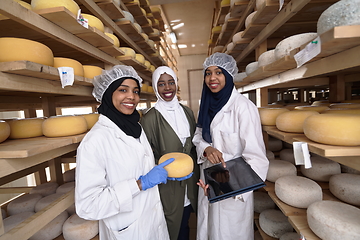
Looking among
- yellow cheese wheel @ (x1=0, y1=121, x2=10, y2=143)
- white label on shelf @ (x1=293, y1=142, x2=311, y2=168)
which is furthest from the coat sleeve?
white label on shelf @ (x1=293, y1=142, x2=311, y2=168)

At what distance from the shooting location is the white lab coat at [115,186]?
3.19 ft

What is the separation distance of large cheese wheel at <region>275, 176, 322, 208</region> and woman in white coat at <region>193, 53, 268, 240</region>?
15cm

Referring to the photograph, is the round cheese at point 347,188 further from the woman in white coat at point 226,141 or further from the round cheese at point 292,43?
the round cheese at point 292,43

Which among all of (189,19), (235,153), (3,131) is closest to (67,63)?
(3,131)

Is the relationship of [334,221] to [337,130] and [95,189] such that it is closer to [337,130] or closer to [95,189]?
[337,130]

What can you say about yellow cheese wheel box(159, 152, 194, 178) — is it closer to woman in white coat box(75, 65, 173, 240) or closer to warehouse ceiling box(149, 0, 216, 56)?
woman in white coat box(75, 65, 173, 240)

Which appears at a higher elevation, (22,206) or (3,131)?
(3,131)

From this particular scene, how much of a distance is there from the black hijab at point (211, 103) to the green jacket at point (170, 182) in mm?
263

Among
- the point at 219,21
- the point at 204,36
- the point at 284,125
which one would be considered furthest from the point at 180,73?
the point at 284,125

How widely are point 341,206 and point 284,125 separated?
1.73 ft

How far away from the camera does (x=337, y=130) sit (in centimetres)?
79

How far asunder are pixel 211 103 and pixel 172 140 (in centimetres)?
50

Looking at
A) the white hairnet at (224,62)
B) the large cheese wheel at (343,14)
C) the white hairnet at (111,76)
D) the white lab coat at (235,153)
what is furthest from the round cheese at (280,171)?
the white hairnet at (111,76)

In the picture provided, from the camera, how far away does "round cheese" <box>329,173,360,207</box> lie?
44.4 inches
